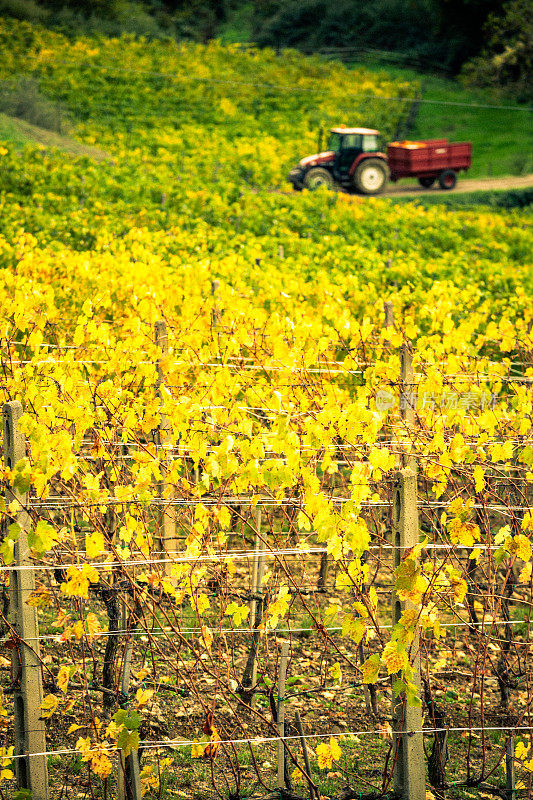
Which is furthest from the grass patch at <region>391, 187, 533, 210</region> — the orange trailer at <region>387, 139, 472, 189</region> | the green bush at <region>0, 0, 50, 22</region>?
the green bush at <region>0, 0, 50, 22</region>

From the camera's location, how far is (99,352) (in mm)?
5230

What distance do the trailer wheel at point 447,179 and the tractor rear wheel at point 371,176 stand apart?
429 centimetres

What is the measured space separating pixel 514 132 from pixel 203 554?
36.0m

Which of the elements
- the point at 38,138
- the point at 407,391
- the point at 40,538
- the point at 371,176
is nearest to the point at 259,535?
the point at 40,538

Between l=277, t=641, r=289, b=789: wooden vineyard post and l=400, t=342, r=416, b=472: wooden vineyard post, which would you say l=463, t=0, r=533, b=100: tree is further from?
l=277, t=641, r=289, b=789: wooden vineyard post

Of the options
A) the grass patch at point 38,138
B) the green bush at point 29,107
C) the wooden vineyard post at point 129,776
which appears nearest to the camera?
the wooden vineyard post at point 129,776

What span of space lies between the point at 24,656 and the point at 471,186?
28.1 meters

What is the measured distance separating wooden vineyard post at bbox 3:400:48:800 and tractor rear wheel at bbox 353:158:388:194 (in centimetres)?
2121

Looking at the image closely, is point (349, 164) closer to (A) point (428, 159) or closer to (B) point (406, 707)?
(A) point (428, 159)

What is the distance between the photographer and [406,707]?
9.64 feet

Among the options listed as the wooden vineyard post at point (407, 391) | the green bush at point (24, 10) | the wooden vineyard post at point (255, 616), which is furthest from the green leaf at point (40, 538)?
the green bush at point (24, 10)

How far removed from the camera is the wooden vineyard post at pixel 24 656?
10.1 feet

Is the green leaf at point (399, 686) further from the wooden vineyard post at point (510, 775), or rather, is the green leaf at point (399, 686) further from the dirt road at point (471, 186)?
the dirt road at point (471, 186)

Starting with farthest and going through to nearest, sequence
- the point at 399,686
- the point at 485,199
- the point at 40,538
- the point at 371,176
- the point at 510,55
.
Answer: the point at 510,55
the point at 485,199
the point at 371,176
the point at 399,686
the point at 40,538
